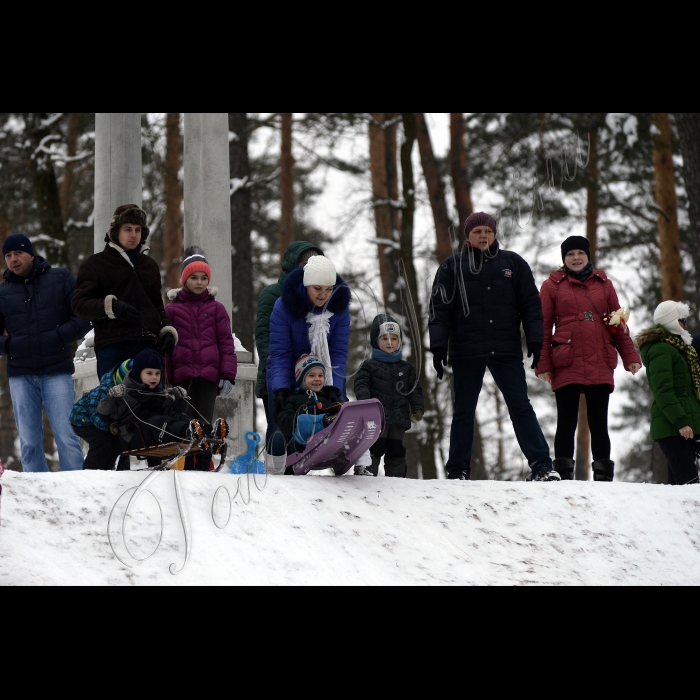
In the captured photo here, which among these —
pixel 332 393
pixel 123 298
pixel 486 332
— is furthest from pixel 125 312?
pixel 486 332

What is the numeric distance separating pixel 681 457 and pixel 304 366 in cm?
288

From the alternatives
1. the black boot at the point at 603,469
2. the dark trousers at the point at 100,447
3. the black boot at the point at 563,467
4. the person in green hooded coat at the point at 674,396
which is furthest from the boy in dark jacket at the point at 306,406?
the person in green hooded coat at the point at 674,396

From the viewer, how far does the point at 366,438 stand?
5.86 metres

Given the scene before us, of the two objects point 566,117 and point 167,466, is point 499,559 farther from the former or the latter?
point 566,117

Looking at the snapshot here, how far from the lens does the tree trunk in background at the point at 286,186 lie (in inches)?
661

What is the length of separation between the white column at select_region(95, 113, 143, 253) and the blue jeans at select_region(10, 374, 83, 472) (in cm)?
288

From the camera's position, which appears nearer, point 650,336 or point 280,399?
point 280,399

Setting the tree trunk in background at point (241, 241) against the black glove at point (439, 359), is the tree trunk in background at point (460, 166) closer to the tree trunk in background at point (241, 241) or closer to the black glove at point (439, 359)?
the tree trunk in background at point (241, 241)

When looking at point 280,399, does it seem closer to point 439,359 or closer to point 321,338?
point 321,338

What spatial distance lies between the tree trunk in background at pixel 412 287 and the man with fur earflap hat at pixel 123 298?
22.9 ft

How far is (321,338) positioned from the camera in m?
6.38

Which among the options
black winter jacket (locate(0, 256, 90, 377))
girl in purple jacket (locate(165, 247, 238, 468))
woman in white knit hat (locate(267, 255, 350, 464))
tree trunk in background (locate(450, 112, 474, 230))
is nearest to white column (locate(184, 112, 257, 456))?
girl in purple jacket (locate(165, 247, 238, 468))

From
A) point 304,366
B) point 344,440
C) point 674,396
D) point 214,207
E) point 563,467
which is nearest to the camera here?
point 344,440

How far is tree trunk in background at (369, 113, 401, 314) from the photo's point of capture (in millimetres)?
14172
